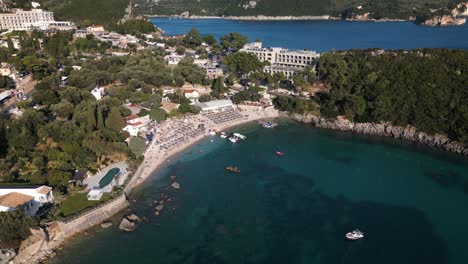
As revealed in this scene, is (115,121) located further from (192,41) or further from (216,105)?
(192,41)

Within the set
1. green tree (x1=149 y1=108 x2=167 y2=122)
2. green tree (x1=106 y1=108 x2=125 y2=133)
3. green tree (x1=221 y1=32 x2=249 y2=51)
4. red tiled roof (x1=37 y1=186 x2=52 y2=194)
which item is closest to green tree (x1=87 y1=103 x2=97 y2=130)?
green tree (x1=106 y1=108 x2=125 y2=133)

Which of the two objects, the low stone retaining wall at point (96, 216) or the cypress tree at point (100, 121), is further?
the cypress tree at point (100, 121)

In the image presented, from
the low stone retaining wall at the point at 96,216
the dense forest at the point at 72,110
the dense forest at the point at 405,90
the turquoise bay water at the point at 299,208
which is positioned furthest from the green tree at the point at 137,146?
the dense forest at the point at 405,90

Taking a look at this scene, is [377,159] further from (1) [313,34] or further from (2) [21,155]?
(1) [313,34]

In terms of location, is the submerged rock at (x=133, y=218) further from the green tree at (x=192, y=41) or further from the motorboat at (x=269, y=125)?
the green tree at (x=192, y=41)

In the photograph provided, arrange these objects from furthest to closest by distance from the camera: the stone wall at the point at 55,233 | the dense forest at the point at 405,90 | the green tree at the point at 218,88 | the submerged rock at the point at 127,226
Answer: the green tree at the point at 218,88 < the dense forest at the point at 405,90 < the submerged rock at the point at 127,226 < the stone wall at the point at 55,233

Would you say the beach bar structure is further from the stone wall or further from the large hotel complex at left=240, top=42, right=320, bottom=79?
the stone wall
